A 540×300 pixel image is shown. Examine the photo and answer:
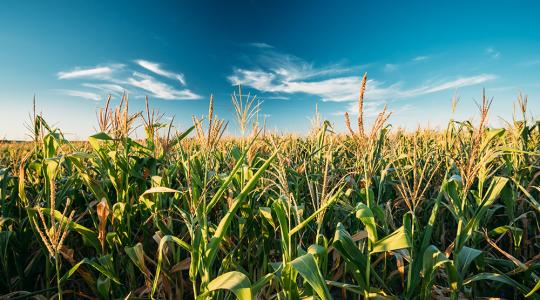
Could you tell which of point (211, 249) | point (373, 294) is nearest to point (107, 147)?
point (211, 249)

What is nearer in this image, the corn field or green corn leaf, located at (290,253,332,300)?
green corn leaf, located at (290,253,332,300)

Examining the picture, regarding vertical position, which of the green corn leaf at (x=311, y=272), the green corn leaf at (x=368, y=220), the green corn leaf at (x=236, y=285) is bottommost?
the green corn leaf at (x=236, y=285)

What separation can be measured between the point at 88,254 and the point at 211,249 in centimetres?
164

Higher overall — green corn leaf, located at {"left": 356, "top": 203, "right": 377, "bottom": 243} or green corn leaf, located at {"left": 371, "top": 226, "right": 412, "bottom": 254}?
green corn leaf, located at {"left": 356, "top": 203, "right": 377, "bottom": 243}

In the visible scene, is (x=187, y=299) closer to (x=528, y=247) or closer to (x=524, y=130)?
(x=528, y=247)

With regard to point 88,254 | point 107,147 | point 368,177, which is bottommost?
point 88,254

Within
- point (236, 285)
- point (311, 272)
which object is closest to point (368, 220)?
point (311, 272)

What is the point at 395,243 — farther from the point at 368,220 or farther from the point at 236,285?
the point at 236,285

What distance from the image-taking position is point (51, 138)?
2.13 metres

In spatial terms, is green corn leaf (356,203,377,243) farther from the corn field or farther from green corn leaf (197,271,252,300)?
green corn leaf (197,271,252,300)

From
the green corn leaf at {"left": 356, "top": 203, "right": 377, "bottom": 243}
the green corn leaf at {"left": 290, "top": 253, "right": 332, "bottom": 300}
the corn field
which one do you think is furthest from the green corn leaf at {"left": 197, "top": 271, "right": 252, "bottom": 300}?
the green corn leaf at {"left": 356, "top": 203, "right": 377, "bottom": 243}

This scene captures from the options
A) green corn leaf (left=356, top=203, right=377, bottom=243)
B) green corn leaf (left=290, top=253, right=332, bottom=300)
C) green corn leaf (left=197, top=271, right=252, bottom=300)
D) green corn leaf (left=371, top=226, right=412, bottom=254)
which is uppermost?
green corn leaf (left=356, top=203, right=377, bottom=243)

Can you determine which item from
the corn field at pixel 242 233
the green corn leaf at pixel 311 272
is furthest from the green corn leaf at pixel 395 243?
the green corn leaf at pixel 311 272

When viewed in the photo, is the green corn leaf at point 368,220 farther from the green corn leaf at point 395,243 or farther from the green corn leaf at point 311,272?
the green corn leaf at point 311,272
